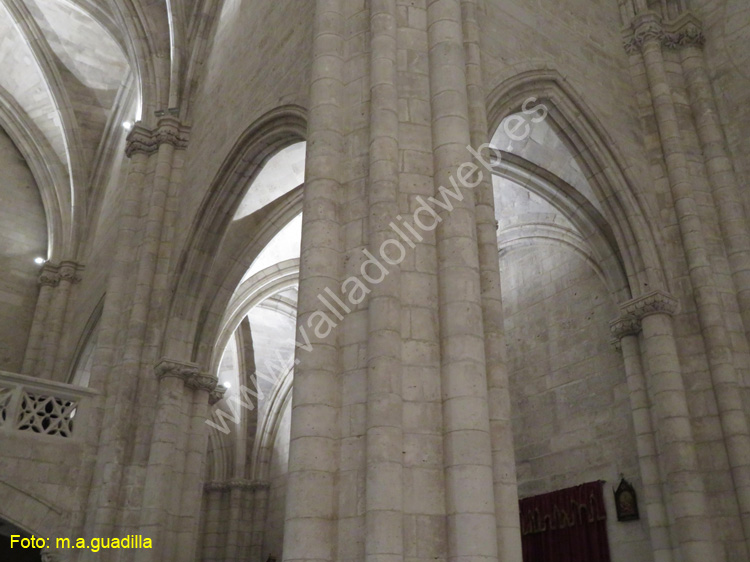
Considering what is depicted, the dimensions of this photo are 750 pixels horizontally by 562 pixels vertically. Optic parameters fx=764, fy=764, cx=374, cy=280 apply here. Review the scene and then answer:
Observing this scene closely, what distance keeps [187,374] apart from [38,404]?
1.87 m

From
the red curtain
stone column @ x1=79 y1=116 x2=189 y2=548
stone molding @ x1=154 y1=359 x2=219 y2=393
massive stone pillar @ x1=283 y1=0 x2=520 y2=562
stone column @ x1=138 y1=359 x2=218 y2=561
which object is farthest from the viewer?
the red curtain

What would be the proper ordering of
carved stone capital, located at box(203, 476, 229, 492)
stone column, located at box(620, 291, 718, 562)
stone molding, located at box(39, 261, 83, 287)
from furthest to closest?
carved stone capital, located at box(203, 476, 229, 492) < stone molding, located at box(39, 261, 83, 287) < stone column, located at box(620, 291, 718, 562)

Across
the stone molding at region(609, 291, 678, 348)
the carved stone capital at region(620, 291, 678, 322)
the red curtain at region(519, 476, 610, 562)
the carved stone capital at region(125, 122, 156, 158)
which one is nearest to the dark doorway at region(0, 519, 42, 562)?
the carved stone capital at region(125, 122, 156, 158)

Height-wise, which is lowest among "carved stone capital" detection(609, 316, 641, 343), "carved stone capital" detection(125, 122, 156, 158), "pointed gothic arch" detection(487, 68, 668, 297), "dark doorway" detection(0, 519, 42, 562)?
"dark doorway" detection(0, 519, 42, 562)

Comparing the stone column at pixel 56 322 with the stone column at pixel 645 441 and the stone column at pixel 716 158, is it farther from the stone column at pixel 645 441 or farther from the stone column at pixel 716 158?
the stone column at pixel 716 158

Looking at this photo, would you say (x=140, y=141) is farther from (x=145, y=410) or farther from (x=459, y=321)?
(x=459, y=321)

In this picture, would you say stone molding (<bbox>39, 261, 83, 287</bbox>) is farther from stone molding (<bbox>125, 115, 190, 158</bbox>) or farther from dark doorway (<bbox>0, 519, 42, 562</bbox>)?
dark doorway (<bbox>0, 519, 42, 562</bbox>)

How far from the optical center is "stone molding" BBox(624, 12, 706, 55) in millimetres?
10609

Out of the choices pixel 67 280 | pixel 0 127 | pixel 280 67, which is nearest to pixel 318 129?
pixel 280 67

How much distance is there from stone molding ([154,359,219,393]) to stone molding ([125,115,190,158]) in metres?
3.88

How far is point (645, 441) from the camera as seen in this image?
8.79 m

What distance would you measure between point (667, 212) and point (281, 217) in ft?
18.1

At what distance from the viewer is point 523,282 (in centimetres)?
1318

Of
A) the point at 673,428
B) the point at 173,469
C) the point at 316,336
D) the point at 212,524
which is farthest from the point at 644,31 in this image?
the point at 212,524
